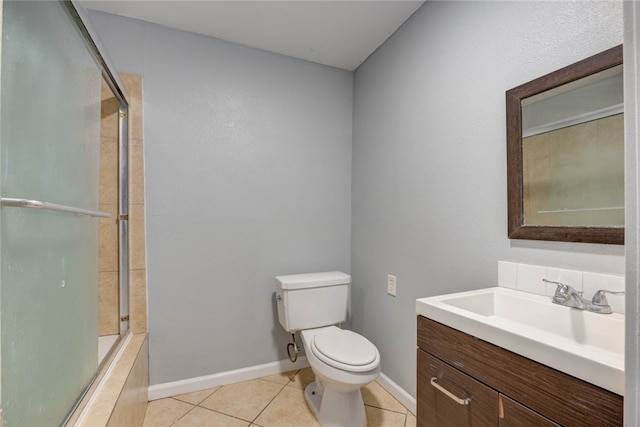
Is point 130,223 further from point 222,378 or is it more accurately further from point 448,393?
point 448,393

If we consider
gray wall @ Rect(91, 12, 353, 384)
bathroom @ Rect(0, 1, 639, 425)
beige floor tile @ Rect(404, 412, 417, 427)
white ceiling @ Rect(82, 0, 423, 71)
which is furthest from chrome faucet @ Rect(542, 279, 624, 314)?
white ceiling @ Rect(82, 0, 423, 71)

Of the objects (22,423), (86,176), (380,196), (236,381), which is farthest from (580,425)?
(236,381)

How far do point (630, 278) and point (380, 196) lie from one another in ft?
5.21

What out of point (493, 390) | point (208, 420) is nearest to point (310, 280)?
point (208, 420)

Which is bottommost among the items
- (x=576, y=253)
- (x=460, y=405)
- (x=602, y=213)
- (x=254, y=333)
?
(x=254, y=333)

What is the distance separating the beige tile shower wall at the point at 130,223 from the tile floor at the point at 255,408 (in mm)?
495

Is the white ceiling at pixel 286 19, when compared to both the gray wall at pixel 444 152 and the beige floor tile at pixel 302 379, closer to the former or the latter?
the gray wall at pixel 444 152

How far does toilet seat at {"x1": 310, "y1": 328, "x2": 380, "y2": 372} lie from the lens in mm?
1436

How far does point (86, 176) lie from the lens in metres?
1.18

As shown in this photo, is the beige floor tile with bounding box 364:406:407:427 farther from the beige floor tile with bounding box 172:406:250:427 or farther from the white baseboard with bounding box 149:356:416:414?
the beige floor tile with bounding box 172:406:250:427

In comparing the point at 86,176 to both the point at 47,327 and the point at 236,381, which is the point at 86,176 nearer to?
the point at 47,327

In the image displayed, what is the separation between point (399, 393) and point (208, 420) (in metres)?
1.09

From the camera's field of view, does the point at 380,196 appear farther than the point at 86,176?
Yes

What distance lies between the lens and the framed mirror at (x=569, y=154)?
3.02 feet
